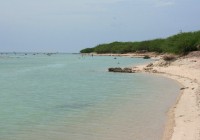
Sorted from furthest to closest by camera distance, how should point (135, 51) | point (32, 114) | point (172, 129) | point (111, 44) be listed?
point (111, 44) < point (135, 51) < point (32, 114) < point (172, 129)

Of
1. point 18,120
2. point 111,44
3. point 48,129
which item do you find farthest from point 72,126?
point 111,44

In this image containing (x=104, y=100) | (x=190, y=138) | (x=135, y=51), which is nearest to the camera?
(x=190, y=138)

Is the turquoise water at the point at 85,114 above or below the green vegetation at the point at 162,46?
below

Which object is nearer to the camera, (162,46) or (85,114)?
(85,114)

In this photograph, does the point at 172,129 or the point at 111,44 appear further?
the point at 111,44

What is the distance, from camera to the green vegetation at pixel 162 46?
60.7m

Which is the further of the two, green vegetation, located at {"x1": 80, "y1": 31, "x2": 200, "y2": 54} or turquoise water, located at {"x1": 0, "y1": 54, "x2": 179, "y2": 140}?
green vegetation, located at {"x1": 80, "y1": 31, "x2": 200, "y2": 54}

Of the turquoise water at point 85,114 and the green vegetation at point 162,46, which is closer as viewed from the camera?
the turquoise water at point 85,114

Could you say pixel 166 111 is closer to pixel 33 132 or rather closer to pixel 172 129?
pixel 172 129

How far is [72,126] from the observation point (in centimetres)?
1518

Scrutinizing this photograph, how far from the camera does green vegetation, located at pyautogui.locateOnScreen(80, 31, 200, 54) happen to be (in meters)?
60.7

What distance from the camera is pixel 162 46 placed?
310 feet

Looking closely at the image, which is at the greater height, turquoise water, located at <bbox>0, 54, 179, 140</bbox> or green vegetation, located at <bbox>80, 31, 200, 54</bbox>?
green vegetation, located at <bbox>80, 31, 200, 54</bbox>

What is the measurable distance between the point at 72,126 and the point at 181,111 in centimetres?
536
